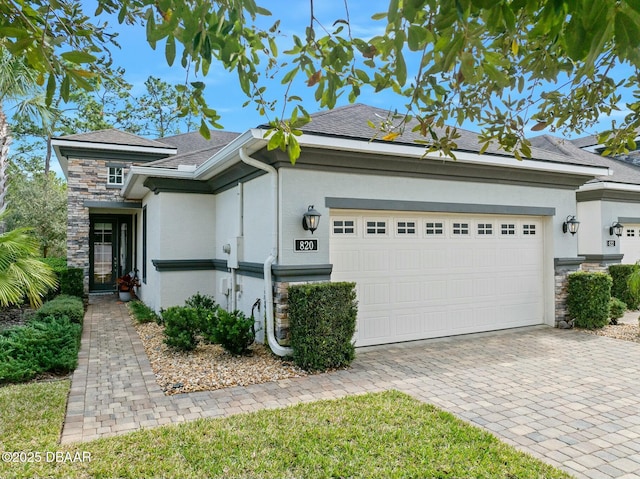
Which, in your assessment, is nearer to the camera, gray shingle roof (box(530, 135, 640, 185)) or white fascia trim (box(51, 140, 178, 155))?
gray shingle roof (box(530, 135, 640, 185))

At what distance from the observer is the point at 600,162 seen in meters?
13.1

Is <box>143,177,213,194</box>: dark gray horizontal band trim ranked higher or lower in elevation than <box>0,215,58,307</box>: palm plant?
higher

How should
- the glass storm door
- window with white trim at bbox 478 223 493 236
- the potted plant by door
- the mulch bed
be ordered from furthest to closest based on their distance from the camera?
the glass storm door, the potted plant by door, window with white trim at bbox 478 223 493 236, the mulch bed

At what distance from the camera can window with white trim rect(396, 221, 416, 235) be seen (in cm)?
730

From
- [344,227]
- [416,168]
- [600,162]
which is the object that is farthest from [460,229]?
[600,162]

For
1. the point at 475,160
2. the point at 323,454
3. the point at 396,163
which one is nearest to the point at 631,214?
the point at 475,160

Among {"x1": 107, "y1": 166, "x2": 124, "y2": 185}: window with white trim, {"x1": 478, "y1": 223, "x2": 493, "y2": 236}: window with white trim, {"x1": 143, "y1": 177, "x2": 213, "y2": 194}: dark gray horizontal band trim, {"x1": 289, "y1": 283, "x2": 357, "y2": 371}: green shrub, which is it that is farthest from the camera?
{"x1": 107, "y1": 166, "x2": 124, "y2": 185}: window with white trim

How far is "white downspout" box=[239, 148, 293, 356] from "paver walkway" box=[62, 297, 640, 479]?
2.98ft

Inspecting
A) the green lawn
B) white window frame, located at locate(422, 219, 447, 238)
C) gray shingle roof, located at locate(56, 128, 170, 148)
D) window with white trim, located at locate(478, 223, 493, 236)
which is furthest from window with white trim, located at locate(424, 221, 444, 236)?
gray shingle roof, located at locate(56, 128, 170, 148)

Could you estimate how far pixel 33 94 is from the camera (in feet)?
42.6

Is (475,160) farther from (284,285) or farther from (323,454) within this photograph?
(323,454)

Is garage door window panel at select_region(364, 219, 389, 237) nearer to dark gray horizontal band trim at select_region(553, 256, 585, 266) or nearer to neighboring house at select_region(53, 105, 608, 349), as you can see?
neighboring house at select_region(53, 105, 608, 349)

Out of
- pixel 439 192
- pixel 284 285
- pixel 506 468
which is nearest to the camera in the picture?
pixel 506 468

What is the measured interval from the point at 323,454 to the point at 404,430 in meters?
0.86
